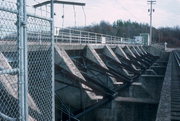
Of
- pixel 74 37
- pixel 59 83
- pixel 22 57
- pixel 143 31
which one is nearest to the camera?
pixel 22 57

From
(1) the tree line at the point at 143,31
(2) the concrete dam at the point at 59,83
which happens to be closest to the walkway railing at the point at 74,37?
(2) the concrete dam at the point at 59,83

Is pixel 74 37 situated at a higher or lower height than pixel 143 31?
lower

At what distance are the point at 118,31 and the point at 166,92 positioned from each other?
114830 mm

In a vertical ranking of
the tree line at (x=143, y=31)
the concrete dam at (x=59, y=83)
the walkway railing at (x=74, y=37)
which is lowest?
the concrete dam at (x=59, y=83)

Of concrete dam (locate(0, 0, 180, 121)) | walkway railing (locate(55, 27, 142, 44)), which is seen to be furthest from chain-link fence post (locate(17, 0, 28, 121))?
walkway railing (locate(55, 27, 142, 44))

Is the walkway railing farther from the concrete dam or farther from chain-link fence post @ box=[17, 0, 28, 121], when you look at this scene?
chain-link fence post @ box=[17, 0, 28, 121]

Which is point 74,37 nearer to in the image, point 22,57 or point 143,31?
point 22,57

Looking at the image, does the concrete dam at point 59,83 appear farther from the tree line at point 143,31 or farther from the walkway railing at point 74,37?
the tree line at point 143,31

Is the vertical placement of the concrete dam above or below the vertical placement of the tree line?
→ below

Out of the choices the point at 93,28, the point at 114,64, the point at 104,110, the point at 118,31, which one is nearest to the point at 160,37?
the point at 118,31

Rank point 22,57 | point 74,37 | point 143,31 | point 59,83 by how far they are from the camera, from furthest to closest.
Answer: point 143,31 < point 74,37 < point 59,83 < point 22,57

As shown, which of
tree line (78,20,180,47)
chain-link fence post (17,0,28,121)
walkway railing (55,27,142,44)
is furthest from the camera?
tree line (78,20,180,47)

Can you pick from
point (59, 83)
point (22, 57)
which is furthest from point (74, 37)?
point (22, 57)

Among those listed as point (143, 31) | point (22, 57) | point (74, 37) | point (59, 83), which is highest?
point (143, 31)
